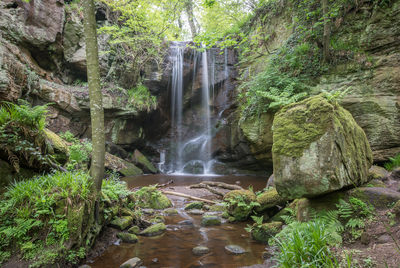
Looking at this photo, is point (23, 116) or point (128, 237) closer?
point (23, 116)

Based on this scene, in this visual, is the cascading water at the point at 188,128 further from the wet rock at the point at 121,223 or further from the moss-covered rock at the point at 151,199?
the wet rock at the point at 121,223

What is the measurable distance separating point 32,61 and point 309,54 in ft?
42.7

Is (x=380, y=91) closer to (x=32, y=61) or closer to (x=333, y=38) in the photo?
(x=333, y=38)

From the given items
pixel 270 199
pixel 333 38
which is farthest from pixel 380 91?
pixel 270 199

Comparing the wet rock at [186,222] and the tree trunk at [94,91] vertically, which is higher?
the tree trunk at [94,91]

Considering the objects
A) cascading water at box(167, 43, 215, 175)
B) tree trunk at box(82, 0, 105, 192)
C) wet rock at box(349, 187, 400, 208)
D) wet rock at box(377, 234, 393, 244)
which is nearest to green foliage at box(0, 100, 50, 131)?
tree trunk at box(82, 0, 105, 192)

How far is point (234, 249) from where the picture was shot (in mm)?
3545

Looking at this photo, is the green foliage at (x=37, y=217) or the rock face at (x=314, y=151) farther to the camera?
the rock face at (x=314, y=151)

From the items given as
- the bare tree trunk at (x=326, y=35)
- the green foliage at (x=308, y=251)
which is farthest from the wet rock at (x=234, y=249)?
the bare tree trunk at (x=326, y=35)

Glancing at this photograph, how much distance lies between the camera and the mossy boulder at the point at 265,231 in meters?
3.82

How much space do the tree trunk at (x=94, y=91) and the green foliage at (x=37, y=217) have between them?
41 centimetres

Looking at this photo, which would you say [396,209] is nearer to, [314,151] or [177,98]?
[314,151]

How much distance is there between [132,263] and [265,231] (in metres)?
2.32

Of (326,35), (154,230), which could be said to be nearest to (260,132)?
(326,35)
